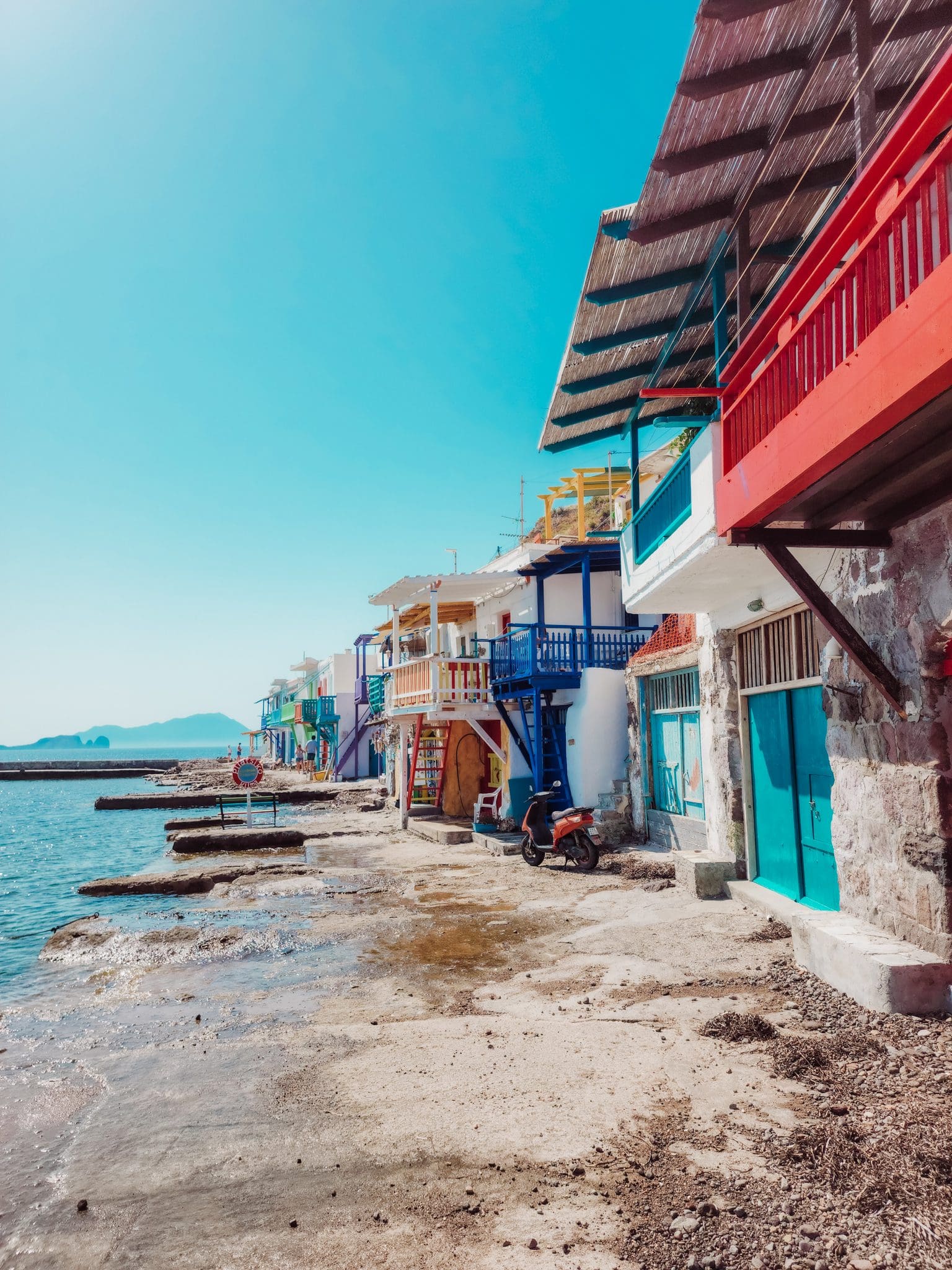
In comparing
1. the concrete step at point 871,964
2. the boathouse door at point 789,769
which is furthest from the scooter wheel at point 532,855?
the concrete step at point 871,964

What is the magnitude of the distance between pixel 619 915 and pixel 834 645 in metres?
4.17

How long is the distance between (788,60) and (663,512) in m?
4.24

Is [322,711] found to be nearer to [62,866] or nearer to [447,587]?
[62,866]

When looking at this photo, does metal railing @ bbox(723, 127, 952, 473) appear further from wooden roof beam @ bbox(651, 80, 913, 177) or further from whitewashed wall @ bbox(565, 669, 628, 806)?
whitewashed wall @ bbox(565, 669, 628, 806)

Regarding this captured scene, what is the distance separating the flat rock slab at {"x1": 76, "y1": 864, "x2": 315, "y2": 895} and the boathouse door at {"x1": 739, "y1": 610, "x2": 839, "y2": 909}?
28.0 ft

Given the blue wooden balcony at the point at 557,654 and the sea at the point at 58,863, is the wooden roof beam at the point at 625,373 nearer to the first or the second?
the blue wooden balcony at the point at 557,654

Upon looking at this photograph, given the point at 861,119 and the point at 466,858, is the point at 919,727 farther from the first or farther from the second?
the point at 466,858

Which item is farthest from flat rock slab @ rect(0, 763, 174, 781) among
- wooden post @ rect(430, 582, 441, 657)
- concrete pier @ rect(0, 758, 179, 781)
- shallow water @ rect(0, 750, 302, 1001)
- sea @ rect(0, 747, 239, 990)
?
wooden post @ rect(430, 582, 441, 657)

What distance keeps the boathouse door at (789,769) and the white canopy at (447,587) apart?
32.3 feet

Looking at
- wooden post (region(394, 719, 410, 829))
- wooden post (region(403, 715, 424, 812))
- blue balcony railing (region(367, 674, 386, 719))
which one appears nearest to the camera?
wooden post (region(403, 715, 424, 812))

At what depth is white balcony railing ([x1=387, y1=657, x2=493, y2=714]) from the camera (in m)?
18.8

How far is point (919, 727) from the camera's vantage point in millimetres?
5652

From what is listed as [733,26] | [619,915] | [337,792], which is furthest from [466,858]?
[337,792]

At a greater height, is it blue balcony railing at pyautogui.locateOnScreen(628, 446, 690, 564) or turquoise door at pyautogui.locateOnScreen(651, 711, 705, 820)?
blue balcony railing at pyautogui.locateOnScreen(628, 446, 690, 564)
